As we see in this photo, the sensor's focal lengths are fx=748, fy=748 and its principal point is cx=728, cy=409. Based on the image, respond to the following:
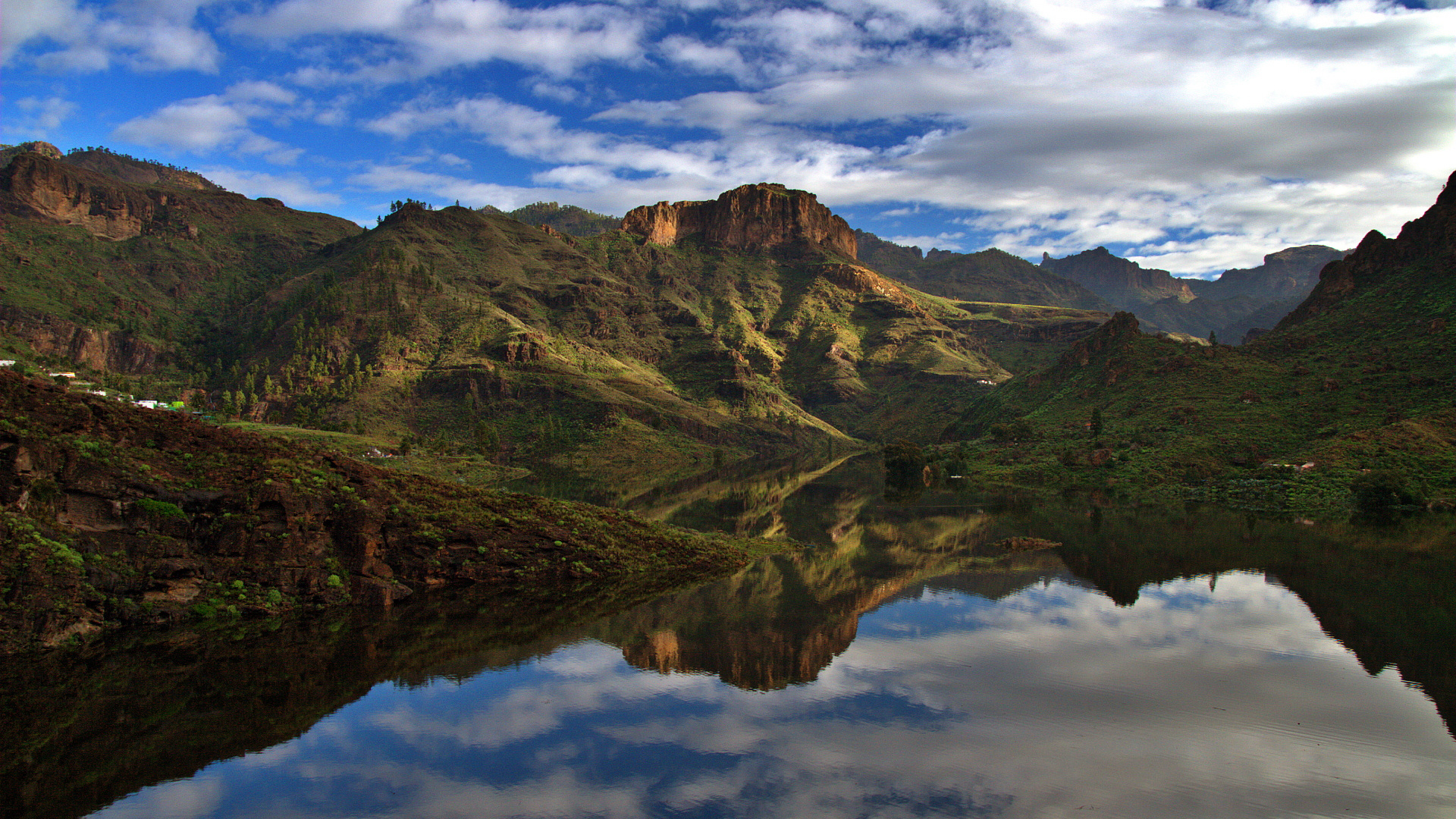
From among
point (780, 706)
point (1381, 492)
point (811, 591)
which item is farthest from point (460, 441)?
point (1381, 492)

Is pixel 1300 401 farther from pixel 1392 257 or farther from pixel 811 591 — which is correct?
pixel 811 591

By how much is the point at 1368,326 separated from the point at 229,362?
819 ft

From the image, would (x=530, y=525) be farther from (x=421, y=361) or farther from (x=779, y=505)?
(x=421, y=361)

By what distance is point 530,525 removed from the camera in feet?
161

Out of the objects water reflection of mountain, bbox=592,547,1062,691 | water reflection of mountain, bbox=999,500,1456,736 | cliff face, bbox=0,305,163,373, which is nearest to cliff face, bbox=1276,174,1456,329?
water reflection of mountain, bbox=999,500,1456,736

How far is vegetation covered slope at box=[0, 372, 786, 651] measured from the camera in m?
31.7

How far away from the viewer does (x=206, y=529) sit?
36344mm

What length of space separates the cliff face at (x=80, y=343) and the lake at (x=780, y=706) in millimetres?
181100

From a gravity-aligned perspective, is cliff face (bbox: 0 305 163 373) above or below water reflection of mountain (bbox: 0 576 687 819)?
above

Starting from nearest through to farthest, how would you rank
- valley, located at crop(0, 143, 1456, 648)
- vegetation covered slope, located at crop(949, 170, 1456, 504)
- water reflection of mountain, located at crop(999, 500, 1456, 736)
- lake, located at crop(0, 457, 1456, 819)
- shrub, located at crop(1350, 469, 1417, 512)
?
1. lake, located at crop(0, 457, 1456, 819)
2. valley, located at crop(0, 143, 1456, 648)
3. water reflection of mountain, located at crop(999, 500, 1456, 736)
4. shrub, located at crop(1350, 469, 1417, 512)
5. vegetation covered slope, located at crop(949, 170, 1456, 504)

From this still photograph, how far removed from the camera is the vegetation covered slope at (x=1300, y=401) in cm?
8762

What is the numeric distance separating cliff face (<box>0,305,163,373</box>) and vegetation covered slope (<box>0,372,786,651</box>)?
165 metres

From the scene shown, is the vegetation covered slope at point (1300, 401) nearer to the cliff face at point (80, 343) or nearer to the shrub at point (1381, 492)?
the shrub at point (1381, 492)

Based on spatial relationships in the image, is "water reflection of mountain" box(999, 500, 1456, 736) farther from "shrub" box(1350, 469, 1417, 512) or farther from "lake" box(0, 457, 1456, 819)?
"shrub" box(1350, 469, 1417, 512)
